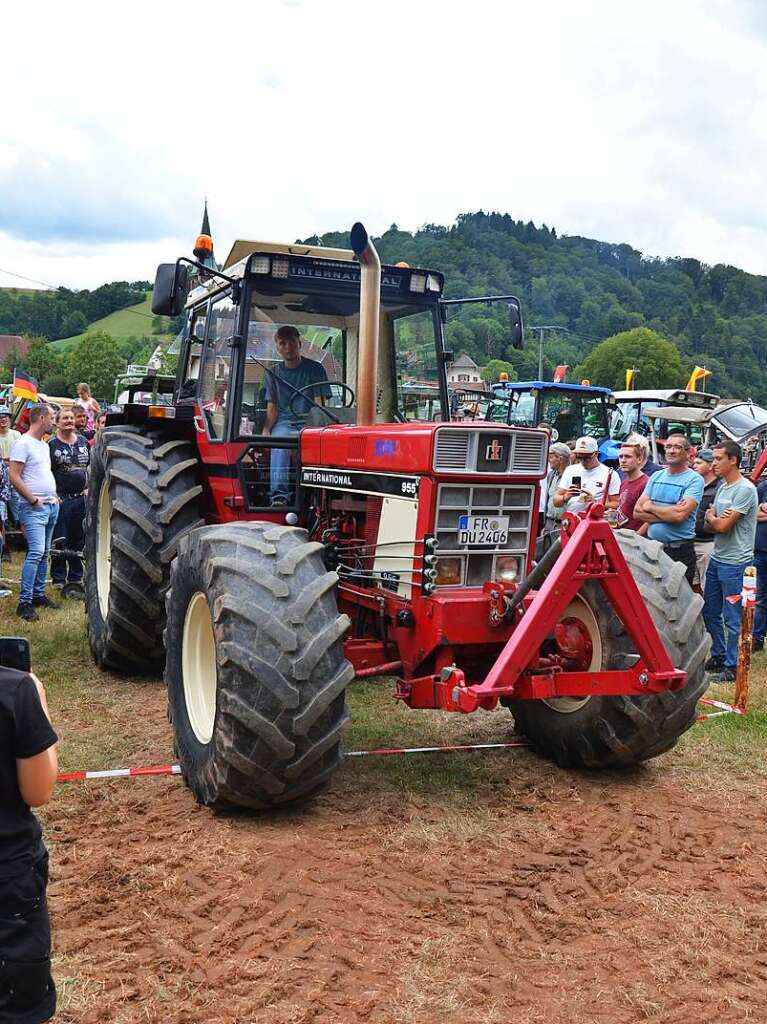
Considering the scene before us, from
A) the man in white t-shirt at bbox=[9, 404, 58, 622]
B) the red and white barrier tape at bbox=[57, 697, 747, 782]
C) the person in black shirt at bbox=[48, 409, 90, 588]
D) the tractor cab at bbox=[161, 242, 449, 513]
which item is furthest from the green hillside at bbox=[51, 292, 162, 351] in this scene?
the red and white barrier tape at bbox=[57, 697, 747, 782]

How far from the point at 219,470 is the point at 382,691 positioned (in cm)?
188

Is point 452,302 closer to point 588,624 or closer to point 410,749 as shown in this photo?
point 588,624

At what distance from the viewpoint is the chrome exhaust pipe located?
16.3ft

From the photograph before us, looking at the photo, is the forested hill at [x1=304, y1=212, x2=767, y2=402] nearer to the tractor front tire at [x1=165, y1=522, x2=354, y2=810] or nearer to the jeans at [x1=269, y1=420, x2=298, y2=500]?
the jeans at [x1=269, y1=420, x2=298, y2=500]

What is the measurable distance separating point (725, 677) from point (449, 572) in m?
3.45

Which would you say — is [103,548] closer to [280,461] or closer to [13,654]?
[280,461]

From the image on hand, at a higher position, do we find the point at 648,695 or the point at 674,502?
the point at 674,502

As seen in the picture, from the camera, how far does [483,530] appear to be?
15.3 ft

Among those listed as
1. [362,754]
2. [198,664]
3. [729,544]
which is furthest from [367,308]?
[729,544]

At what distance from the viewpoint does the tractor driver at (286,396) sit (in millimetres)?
5641

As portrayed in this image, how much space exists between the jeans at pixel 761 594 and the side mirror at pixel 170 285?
489cm

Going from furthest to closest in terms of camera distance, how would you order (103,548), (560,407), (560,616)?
1. (560,407)
2. (103,548)
3. (560,616)

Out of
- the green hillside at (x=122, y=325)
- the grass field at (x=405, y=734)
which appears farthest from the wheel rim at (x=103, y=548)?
the green hillside at (x=122, y=325)

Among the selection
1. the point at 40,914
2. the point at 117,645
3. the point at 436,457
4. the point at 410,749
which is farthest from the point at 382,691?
the point at 40,914
